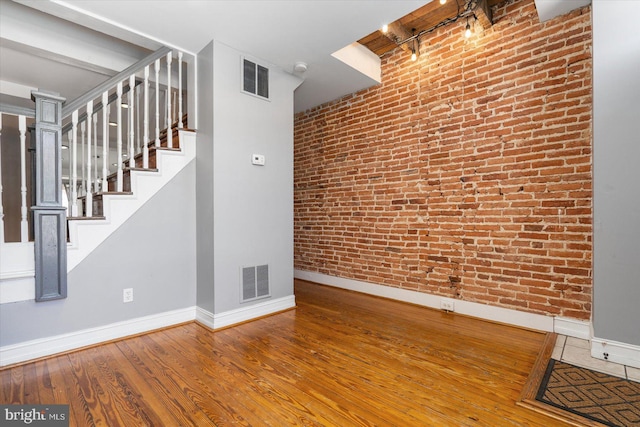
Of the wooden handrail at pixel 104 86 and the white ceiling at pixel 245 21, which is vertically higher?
the white ceiling at pixel 245 21

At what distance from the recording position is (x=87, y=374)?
2074 mm

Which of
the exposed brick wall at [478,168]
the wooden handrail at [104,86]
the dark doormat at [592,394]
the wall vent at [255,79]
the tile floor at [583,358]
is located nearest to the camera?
the dark doormat at [592,394]

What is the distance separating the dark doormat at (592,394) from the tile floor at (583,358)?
0.08 m

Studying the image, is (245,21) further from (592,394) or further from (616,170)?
(592,394)

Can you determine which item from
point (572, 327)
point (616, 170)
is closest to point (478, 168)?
point (616, 170)

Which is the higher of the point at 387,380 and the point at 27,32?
the point at 27,32

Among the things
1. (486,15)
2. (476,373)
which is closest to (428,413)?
(476,373)

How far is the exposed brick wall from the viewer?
8.64 feet

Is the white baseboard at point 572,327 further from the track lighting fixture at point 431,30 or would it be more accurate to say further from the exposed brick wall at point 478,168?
the track lighting fixture at point 431,30

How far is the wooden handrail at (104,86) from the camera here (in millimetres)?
2496

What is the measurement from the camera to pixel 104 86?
2.70 m

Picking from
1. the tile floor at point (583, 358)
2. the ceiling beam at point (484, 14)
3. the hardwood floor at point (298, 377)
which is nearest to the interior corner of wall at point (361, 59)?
the ceiling beam at point (484, 14)

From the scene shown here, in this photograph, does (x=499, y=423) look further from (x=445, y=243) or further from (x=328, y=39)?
(x=328, y=39)

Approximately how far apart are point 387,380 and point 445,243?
1818 mm
